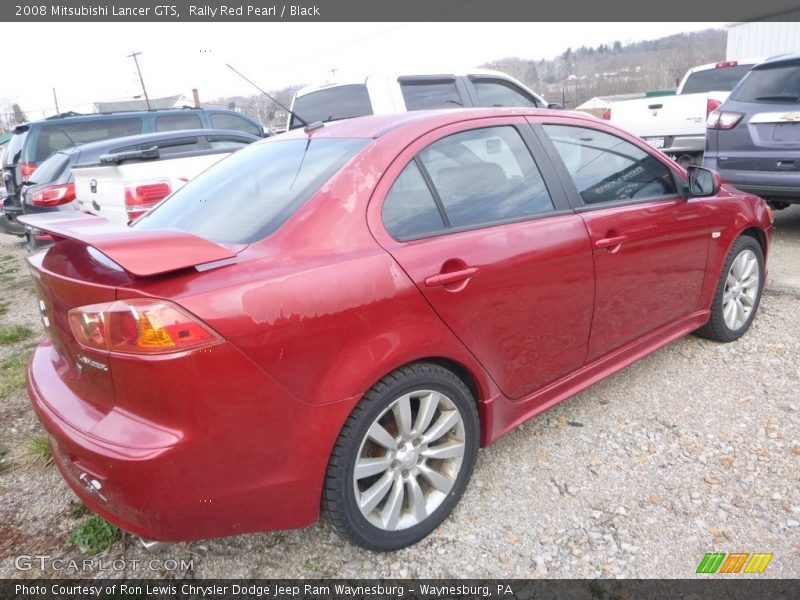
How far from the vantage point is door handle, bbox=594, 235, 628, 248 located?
8.94 feet

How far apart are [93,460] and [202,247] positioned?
73cm

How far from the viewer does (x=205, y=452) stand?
1730 mm

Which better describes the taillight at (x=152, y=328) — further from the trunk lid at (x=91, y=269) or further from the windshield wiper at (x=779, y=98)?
the windshield wiper at (x=779, y=98)

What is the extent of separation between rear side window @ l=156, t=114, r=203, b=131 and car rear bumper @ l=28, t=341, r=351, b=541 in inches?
341

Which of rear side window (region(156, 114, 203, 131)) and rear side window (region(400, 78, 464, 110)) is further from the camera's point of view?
rear side window (region(156, 114, 203, 131))

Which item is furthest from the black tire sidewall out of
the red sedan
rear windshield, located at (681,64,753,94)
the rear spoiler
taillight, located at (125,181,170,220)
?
rear windshield, located at (681,64,753,94)

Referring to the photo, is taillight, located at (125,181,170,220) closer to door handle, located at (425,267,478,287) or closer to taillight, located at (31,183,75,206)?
taillight, located at (31,183,75,206)

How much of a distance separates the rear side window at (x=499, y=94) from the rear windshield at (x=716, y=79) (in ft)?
14.1

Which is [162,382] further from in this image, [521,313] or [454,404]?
[521,313]

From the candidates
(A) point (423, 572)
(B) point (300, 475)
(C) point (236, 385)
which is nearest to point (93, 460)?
(C) point (236, 385)

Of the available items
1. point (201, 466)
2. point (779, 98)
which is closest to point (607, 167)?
point (201, 466)

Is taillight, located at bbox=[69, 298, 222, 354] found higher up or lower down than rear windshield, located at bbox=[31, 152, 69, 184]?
higher up

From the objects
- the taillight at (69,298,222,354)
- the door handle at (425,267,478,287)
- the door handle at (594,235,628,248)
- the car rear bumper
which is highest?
the taillight at (69,298,222,354)

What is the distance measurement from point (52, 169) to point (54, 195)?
2.86 feet
